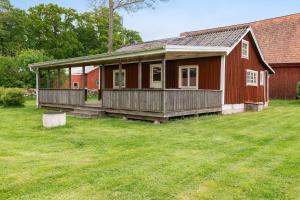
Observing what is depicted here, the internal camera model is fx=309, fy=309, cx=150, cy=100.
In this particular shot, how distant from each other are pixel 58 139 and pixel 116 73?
10838 mm

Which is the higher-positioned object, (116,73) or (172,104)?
(116,73)

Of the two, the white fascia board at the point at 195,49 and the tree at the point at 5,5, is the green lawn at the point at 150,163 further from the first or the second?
the tree at the point at 5,5

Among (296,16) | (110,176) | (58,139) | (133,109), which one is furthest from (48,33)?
(110,176)

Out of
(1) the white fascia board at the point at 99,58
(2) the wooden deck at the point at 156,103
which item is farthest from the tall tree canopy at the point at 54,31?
(2) the wooden deck at the point at 156,103

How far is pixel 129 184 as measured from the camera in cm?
439

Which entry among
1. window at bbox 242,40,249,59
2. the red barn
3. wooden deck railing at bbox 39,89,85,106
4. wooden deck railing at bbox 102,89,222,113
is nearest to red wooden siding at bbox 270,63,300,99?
window at bbox 242,40,249,59

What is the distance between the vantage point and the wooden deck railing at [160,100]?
1062cm

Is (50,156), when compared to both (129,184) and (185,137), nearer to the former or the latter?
(129,184)

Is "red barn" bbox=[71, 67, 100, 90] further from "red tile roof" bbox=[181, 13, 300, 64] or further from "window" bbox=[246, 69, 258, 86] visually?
"window" bbox=[246, 69, 258, 86]

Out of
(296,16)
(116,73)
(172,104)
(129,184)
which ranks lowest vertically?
(129,184)

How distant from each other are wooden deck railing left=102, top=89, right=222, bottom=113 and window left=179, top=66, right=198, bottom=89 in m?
1.63

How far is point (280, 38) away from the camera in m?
24.8

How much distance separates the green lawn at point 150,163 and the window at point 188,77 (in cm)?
554

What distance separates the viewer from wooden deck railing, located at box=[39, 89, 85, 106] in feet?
47.4
